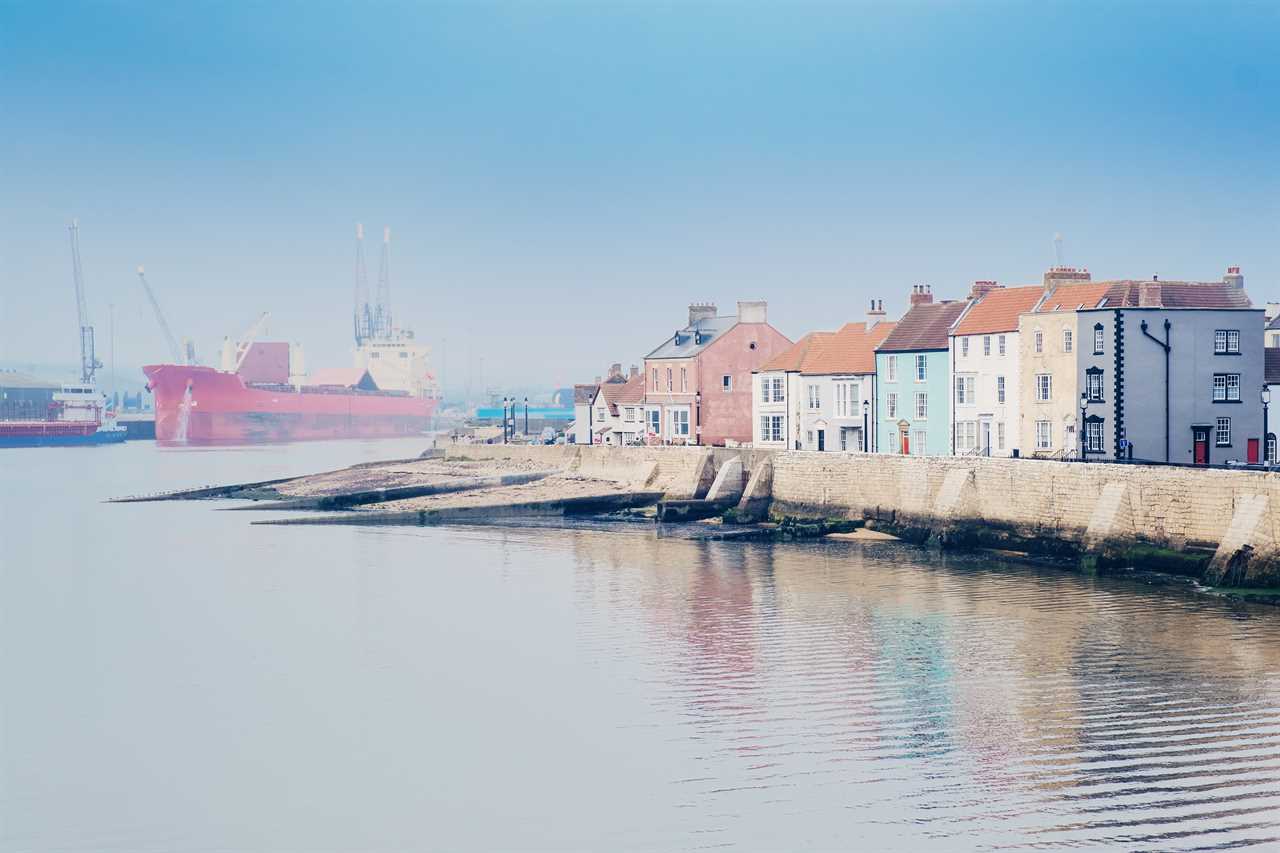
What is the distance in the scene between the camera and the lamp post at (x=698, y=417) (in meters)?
75.4

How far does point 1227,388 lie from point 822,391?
19662mm

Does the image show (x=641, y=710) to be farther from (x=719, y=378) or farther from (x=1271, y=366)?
(x=719, y=378)

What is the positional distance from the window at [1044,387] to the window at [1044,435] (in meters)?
0.89

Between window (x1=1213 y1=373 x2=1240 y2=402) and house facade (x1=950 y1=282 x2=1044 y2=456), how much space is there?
7.10m

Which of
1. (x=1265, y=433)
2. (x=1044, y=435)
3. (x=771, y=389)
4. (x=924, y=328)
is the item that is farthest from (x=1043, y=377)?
(x=771, y=389)

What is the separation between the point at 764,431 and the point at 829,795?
4919 centimetres

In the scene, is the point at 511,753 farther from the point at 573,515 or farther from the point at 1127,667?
the point at 573,515

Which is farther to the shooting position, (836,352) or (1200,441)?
(836,352)

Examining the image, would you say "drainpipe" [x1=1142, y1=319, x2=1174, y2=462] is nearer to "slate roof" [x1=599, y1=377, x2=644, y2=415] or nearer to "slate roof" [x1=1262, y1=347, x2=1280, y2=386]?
"slate roof" [x1=1262, y1=347, x2=1280, y2=386]

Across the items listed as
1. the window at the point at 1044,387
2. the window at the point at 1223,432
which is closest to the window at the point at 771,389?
the window at the point at 1044,387

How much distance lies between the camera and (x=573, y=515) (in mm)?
63969

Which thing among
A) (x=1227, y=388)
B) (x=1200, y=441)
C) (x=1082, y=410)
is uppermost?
(x=1227, y=388)

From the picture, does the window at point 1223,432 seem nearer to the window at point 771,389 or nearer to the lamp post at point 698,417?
the window at point 771,389

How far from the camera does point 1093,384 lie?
50.3 meters
